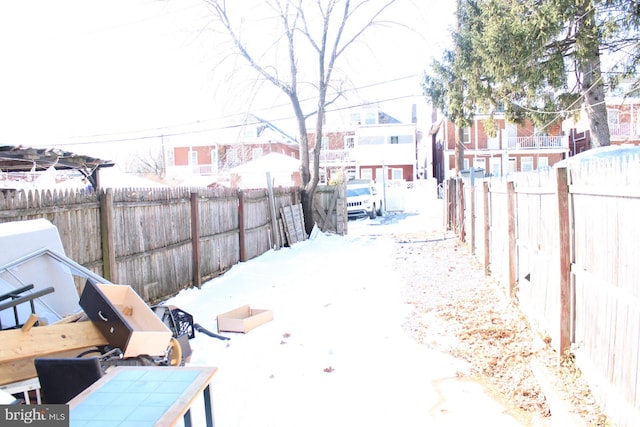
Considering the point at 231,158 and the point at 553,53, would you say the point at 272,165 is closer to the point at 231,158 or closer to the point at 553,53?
the point at 553,53

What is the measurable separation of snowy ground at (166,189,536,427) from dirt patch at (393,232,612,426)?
216 millimetres

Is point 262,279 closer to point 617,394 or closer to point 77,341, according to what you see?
point 77,341

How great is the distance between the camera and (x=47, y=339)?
11.5 ft

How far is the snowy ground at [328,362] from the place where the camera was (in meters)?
3.97

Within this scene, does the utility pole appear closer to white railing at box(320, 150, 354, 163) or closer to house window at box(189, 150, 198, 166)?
white railing at box(320, 150, 354, 163)

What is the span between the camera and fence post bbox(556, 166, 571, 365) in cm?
416

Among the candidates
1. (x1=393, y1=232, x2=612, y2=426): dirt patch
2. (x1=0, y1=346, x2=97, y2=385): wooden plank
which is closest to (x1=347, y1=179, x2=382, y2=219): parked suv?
(x1=393, y1=232, x2=612, y2=426): dirt patch

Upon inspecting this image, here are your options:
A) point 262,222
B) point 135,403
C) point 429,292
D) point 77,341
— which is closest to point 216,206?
point 262,222

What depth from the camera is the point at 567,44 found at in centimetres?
1179

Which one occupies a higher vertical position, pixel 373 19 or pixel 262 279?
pixel 373 19

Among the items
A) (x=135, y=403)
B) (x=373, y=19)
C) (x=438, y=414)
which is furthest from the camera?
(x=373, y=19)

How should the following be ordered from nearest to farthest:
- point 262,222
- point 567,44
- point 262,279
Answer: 1. point 262,279
2. point 567,44
3. point 262,222

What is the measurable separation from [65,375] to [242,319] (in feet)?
11.9

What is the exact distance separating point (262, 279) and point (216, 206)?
1.79 meters
